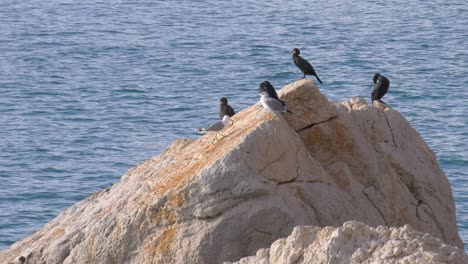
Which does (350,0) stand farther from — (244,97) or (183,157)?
(183,157)

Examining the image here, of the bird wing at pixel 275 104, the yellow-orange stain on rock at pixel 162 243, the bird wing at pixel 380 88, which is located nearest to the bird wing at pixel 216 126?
the bird wing at pixel 275 104

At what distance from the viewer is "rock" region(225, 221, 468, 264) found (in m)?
8.73

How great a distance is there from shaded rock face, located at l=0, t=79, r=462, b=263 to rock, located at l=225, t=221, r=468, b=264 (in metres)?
2.43

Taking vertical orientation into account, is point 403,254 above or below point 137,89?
above

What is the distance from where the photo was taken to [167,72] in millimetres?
40531

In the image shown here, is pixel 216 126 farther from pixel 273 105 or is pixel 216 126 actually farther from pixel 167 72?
pixel 167 72

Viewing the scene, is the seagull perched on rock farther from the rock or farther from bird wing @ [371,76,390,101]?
bird wing @ [371,76,390,101]

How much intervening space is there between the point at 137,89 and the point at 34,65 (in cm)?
564

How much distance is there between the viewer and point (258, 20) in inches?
1964

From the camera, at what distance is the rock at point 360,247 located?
8734 millimetres

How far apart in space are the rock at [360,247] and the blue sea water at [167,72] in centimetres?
1552

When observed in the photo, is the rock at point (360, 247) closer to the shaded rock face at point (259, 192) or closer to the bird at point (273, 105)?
the shaded rock face at point (259, 192)

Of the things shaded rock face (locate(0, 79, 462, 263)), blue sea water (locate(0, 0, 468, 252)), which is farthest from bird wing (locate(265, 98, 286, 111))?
blue sea water (locate(0, 0, 468, 252))

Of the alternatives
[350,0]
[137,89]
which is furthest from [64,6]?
[137,89]
